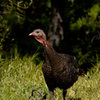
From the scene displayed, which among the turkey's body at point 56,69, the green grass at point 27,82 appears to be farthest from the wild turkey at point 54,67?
the green grass at point 27,82

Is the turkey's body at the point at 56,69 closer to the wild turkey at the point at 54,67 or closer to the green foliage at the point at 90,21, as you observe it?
the wild turkey at the point at 54,67

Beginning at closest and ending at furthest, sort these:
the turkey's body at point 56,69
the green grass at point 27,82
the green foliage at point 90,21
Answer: the turkey's body at point 56,69 < the green grass at point 27,82 < the green foliage at point 90,21

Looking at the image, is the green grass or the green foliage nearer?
the green grass

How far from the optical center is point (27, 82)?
6.10 m

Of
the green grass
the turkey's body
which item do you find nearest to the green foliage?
the green grass

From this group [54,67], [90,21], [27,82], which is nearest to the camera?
[54,67]

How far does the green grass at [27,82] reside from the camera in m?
5.61

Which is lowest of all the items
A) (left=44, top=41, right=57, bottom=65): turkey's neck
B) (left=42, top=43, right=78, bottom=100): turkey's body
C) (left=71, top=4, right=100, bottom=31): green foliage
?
(left=71, top=4, right=100, bottom=31): green foliage

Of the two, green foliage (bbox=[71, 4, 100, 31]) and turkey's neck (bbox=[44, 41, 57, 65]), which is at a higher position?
turkey's neck (bbox=[44, 41, 57, 65])

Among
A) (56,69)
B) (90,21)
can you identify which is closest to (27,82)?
(56,69)

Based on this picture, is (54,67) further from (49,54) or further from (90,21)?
(90,21)

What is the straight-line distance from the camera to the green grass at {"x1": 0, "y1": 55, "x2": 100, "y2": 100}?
5609 millimetres

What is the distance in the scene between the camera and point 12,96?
532cm

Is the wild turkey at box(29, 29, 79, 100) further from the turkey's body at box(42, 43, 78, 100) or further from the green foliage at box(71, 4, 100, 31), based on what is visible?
the green foliage at box(71, 4, 100, 31)
